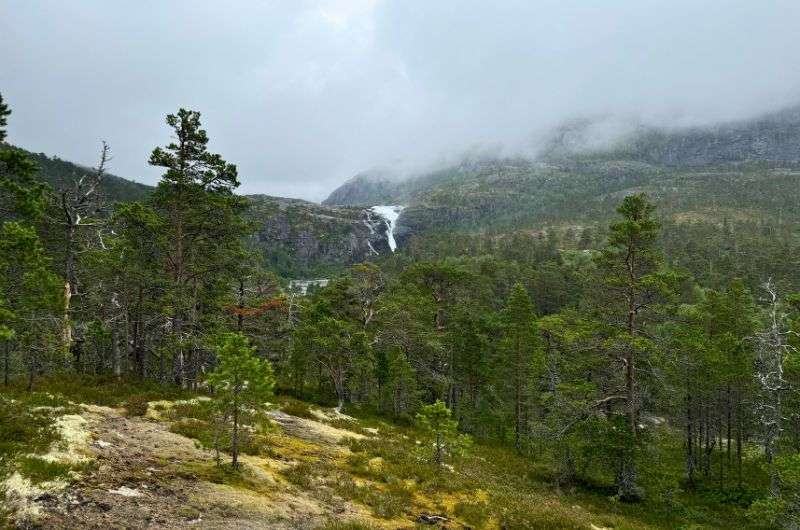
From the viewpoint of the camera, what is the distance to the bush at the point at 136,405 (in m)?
16.3

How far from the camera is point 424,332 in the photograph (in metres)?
39.0

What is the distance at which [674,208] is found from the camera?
636 ft

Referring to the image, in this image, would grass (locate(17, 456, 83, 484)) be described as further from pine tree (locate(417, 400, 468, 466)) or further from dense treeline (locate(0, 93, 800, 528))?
pine tree (locate(417, 400, 468, 466))

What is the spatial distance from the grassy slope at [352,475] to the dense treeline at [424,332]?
5.27 feet

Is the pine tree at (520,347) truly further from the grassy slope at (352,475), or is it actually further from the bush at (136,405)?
the bush at (136,405)

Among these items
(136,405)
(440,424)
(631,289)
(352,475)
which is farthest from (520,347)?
(136,405)

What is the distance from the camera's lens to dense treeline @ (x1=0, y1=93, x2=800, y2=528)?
1984 centimetres

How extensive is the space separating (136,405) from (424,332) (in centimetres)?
2481

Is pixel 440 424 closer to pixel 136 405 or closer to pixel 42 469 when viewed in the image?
pixel 136 405

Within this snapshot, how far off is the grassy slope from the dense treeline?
1608 millimetres

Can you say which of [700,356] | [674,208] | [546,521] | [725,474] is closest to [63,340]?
[546,521]

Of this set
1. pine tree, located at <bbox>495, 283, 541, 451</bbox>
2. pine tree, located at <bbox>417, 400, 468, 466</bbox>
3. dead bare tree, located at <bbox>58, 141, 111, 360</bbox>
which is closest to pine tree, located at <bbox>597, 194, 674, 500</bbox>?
pine tree, located at <bbox>417, 400, 468, 466</bbox>

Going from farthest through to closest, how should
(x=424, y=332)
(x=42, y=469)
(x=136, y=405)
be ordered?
(x=424, y=332) < (x=136, y=405) < (x=42, y=469)

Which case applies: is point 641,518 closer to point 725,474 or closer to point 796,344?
point 796,344
